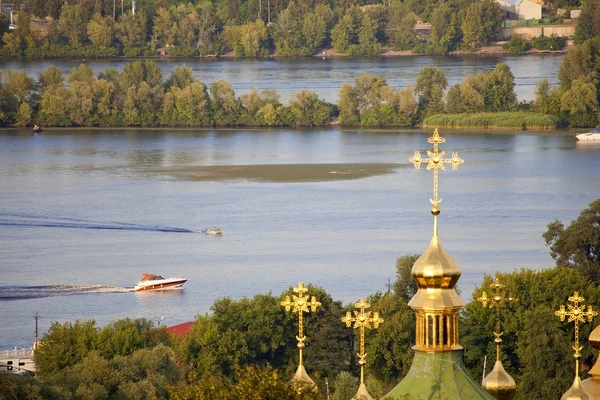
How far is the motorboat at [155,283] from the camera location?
24844mm

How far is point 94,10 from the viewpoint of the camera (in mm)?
72188

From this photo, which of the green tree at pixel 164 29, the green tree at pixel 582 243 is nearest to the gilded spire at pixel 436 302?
the green tree at pixel 582 243

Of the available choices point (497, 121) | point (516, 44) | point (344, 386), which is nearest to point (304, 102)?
point (497, 121)

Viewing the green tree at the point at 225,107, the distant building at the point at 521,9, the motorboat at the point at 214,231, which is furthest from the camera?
the distant building at the point at 521,9

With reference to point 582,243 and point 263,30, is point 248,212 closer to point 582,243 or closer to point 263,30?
point 582,243

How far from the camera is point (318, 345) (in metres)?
18.8

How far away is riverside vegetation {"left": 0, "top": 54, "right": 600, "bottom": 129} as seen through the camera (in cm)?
4738

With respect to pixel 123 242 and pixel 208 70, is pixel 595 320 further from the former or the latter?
pixel 208 70

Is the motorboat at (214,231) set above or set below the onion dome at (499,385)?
below

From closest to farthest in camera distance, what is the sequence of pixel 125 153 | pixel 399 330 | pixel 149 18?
pixel 399 330
pixel 125 153
pixel 149 18

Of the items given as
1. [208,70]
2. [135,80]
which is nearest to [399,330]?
[135,80]

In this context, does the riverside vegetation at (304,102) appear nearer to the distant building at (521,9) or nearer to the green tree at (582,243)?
the distant building at (521,9)

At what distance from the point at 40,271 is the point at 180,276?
1.90m

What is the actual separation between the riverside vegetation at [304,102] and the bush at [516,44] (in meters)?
18.8
